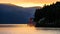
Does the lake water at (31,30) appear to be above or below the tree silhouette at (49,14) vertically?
below

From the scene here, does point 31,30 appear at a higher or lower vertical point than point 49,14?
lower

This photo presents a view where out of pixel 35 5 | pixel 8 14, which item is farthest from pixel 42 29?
pixel 8 14

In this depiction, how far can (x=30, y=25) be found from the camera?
3.14m

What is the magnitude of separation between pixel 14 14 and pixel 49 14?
0.62 m

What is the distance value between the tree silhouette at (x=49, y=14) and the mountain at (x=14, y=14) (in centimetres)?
11

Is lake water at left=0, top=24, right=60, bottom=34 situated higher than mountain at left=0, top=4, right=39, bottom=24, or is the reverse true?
mountain at left=0, top=4, right=39, bottom=24

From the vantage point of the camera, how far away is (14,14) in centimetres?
317

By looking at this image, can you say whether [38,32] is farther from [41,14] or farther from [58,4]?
[58,4]

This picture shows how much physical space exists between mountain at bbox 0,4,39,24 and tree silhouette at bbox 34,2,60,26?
11cm

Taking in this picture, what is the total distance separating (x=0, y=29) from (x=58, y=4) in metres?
1.17

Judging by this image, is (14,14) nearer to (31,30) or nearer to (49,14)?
(31,30)

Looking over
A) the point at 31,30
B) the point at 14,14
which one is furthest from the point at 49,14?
the point at 14,14

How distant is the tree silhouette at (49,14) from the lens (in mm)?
3092

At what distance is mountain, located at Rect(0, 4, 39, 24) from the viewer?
311cm
